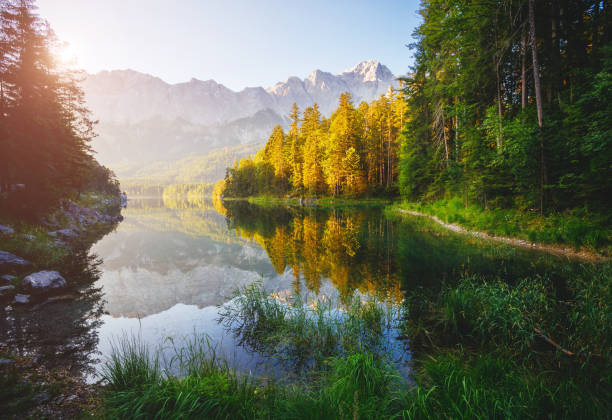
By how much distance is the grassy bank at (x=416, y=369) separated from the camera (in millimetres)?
2930

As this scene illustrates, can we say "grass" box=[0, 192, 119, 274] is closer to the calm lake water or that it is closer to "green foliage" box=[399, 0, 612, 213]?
the calm lake water

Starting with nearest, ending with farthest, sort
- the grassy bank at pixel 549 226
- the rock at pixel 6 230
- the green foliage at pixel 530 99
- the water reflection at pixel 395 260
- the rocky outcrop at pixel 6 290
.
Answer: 1. the rocky outcrop at pixel 6 290
2. the water reflection at pixel 395 260
3. the grassy bank at pixel 549 226
4. the green foliage at pixel 530 99
5. the rock at pixel 6 230

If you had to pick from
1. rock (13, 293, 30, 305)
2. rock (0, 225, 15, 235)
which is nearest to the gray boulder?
Result: rock (13, 293, 30, 305)

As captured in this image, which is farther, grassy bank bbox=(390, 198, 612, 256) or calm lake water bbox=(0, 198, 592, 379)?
grassy bank bbox=(390, 198, 612, 256)

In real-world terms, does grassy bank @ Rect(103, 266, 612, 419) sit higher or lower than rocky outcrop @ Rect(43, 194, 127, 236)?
lower

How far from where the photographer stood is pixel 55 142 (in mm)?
17734

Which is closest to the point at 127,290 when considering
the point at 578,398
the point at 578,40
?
the point at 578,398

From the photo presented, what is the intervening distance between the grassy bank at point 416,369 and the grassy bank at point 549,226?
5186 millimetres

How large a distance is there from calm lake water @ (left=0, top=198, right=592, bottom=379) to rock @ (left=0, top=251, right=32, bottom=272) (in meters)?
1.80

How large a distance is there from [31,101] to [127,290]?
52.2 ft

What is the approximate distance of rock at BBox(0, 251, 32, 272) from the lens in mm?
9933

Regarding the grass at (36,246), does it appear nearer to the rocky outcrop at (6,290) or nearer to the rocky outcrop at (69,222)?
the rocky outcrop at (69,222)

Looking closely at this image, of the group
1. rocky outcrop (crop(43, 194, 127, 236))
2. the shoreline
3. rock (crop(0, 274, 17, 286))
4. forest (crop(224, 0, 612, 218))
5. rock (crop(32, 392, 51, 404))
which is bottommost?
rock (crop(32, 392, 51, 404))

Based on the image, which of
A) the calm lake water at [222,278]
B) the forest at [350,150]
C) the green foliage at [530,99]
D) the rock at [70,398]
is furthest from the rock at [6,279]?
the forest at [350,150]
